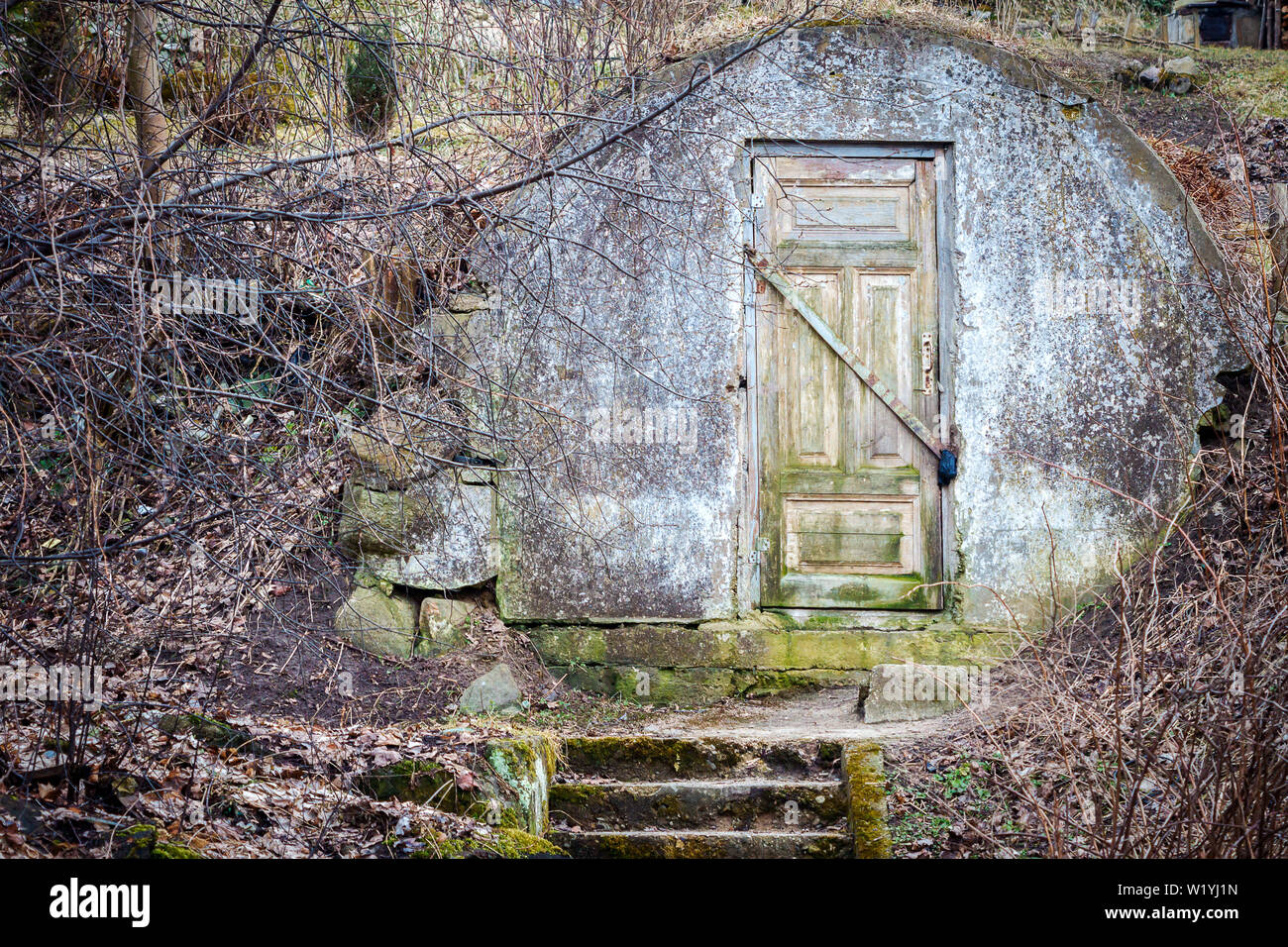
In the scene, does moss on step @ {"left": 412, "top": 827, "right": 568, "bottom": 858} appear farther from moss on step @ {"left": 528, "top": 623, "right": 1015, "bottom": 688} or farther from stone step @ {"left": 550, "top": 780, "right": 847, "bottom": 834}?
moss on step @ {"left": 528, "top": 623, "right": 1015, "bottom": 688}

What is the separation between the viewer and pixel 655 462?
5.89 metres

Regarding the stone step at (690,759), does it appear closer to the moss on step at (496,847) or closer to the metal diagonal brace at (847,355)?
the moss on step at (496,847)

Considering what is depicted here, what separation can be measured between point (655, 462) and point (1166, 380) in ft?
9.89

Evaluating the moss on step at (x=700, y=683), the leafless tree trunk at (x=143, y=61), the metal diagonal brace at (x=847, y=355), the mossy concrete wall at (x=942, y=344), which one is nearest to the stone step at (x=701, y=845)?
the moss on step at (x=700, y=683)

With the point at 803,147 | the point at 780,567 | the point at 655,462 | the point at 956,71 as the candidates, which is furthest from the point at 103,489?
the point at 956,71

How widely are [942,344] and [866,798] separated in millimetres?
2939

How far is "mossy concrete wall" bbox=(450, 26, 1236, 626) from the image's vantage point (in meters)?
5.85

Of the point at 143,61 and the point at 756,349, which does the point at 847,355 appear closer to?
the point at 756,349

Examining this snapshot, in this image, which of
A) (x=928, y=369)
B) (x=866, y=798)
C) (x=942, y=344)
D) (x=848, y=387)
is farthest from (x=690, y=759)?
(x=942, y=344)

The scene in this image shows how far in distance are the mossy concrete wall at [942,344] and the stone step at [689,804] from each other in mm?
1489

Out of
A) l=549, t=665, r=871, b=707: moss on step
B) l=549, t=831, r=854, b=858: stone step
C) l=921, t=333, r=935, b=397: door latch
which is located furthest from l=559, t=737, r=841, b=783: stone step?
l=921, t=333, r=935, b=397: door latch

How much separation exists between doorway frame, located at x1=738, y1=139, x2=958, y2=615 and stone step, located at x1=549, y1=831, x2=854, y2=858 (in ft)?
6.07

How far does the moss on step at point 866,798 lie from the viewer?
3.94m

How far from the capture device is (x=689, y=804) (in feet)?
14.6
